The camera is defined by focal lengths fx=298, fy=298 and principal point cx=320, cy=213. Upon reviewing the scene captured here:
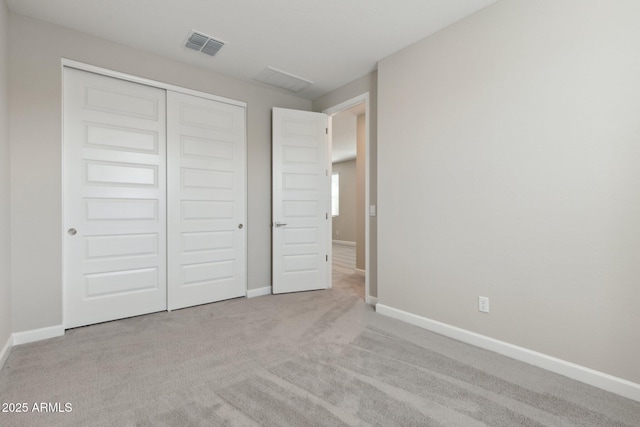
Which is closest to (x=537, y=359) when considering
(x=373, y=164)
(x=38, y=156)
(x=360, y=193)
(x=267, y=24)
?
(x=373, y=164)

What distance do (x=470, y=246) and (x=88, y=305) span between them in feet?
11.6

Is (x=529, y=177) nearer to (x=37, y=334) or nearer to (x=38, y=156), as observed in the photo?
(x=38, y=156)

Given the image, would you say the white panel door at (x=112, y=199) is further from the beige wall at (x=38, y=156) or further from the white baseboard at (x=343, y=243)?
the white baseboard at (x=343, y=243)

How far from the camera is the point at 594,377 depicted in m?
1.89

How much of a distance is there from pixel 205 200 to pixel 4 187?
164 centimetres

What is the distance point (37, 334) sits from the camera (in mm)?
2533

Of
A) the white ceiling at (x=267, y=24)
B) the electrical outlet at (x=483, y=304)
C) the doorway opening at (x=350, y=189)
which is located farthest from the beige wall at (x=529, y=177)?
the doorway opening at (x=350, y=189)

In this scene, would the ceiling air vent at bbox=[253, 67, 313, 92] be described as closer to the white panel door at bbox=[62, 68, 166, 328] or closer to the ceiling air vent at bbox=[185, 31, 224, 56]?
the ceiling air vent at bbox=[185, 31, 224, 56]

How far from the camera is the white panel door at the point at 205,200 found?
3.33 m

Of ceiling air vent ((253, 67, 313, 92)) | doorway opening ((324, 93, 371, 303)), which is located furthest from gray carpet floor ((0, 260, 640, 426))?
ceiling air vent ((253, 67, 313, 92))

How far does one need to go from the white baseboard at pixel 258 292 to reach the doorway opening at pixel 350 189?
1171mm

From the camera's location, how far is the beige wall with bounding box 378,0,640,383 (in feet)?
5.98

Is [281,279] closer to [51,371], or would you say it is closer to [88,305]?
[88,305]

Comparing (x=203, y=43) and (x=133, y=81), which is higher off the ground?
(x=203, y=43)
